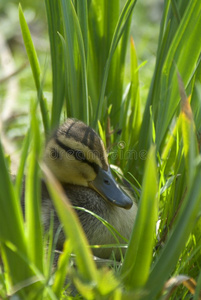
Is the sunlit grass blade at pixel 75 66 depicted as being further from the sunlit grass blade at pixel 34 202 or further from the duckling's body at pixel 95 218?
the sunlit grass blade at pixel 34 202

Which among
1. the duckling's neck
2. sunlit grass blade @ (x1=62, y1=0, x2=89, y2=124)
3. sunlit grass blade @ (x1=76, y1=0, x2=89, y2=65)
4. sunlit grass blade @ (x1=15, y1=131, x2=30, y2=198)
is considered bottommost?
the duckling's neck

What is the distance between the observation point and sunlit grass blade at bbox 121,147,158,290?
80 cm

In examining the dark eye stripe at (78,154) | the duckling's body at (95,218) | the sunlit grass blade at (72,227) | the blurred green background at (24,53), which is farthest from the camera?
the blurred green background at (24,53)

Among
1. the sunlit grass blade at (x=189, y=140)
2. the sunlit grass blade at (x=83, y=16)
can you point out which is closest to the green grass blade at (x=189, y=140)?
the sunlit grass blade at (x=189, y=140)

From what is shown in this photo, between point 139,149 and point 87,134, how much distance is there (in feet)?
0.74

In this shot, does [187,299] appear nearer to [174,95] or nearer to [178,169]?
[178,169]

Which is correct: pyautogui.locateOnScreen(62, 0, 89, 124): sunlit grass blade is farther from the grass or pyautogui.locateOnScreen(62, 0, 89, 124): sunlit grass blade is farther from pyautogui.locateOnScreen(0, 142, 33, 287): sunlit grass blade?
pyautogui.locateOnScreen(0, 142, 33, 287): sunlit grass blade

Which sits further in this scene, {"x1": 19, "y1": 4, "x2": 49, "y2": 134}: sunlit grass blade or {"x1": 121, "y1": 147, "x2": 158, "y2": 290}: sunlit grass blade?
{"x1": 19, "y1": 4, "x2": 49, "y2": 134}: sunlit grass blade

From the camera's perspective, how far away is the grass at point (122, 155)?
80 cm

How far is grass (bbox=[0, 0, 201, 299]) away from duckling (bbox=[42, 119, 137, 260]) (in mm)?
79

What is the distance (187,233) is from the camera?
0.81 m

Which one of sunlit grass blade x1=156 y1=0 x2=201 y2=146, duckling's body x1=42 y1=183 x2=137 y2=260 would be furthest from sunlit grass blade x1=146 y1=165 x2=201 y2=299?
sunlit grass blade x1=156 y1=0 x2=201 y2=146

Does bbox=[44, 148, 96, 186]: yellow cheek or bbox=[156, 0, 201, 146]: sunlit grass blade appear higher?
bbox=[156, 0, 201, 146]: sunlit grass blade

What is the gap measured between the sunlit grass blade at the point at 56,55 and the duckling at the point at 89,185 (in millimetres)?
120
